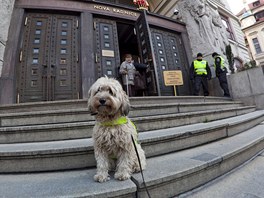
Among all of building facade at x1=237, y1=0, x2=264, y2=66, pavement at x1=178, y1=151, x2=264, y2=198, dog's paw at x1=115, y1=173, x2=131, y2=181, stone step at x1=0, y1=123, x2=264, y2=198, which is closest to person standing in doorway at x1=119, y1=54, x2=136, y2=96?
stone step at x1=0, y1=123, x2=264, y2=198

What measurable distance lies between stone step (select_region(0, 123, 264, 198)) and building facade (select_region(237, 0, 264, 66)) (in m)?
35.8

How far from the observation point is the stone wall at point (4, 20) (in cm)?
579

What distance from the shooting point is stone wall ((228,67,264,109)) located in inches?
268

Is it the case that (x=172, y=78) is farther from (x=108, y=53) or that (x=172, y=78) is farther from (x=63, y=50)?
(x=63, y=50)

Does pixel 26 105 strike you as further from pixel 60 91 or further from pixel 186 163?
pixel 186 163

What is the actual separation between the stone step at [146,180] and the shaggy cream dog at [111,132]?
14 centimetres

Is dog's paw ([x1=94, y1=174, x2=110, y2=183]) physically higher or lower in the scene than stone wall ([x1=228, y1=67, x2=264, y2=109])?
lower

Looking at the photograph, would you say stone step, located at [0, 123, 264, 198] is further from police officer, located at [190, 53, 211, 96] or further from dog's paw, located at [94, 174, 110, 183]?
police officer, located at [190, 53, 211, 96]

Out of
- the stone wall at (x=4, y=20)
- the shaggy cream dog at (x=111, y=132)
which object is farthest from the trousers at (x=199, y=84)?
the stone wall at (x=4, y=20)

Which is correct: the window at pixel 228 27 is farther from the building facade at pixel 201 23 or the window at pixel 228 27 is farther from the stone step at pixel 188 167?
the stone step at pixel 188 167

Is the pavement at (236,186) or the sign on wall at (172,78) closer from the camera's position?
the pavement at (236,186)

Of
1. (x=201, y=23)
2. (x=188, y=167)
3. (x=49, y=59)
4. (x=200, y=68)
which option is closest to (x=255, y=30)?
(x=201, y=23)

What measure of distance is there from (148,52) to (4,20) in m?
6.01

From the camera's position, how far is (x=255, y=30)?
30875mm
